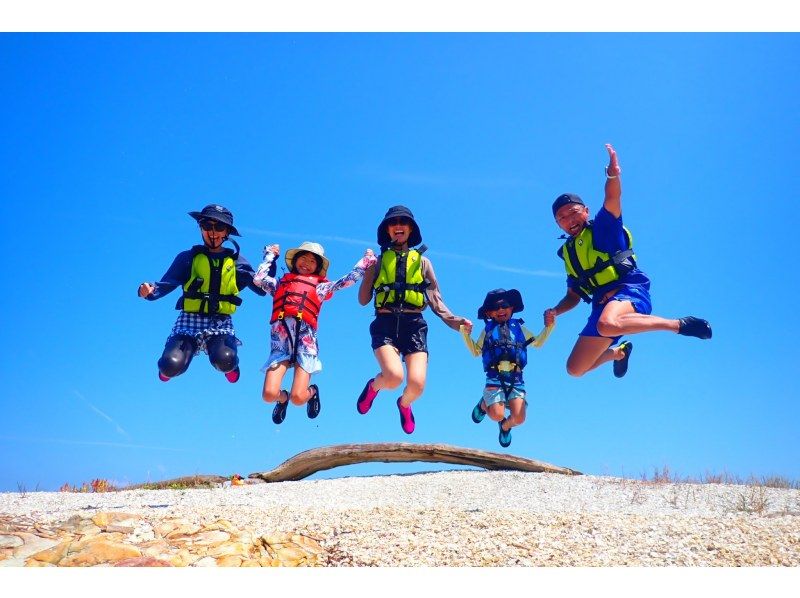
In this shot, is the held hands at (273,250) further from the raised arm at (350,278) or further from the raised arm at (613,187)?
the raised arm at (613,187)

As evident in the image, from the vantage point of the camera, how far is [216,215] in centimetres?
952

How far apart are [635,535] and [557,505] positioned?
10.4 ft

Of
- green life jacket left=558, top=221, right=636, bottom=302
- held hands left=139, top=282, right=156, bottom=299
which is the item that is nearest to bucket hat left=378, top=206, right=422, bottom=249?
green life jacket left=558, top=221, right=636, bottom=302

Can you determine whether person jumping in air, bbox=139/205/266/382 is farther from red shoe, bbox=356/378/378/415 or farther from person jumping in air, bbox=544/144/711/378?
person jumping in air, bbox=544/144/711/378

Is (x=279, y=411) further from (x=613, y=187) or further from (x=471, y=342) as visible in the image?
(x=613, y=187)

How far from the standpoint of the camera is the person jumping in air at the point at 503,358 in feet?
33.8

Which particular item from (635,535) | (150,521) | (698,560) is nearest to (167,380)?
(150,521)

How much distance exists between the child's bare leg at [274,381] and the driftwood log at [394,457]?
5586 millimetres

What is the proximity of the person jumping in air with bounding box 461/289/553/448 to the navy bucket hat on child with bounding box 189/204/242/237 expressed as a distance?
3862mm

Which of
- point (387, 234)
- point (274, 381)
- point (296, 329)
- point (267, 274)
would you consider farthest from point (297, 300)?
point (387, 234)

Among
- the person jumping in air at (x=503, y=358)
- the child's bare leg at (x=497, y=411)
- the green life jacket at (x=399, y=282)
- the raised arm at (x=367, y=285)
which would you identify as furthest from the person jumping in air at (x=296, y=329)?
the child's bare leg at (x=497, y=411)

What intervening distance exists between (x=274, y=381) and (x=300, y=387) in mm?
375

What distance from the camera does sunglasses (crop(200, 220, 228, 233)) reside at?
958 cm

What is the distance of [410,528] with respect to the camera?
710 cm
